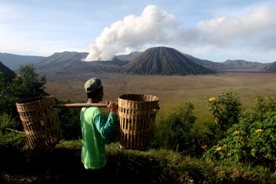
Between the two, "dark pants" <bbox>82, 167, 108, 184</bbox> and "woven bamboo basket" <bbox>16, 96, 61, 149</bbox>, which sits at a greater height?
"woven bamboo basket" <bbox>16, 96, 61, 149</bbox>

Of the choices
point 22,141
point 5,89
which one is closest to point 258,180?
point 22,141

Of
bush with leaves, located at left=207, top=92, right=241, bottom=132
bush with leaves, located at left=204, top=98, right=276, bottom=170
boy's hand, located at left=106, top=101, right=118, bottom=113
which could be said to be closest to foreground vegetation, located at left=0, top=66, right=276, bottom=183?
bush with leaves, located at left=204, top=98, right=276, bottom=170

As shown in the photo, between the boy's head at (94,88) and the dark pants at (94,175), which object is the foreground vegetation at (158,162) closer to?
the dark pants at (94,175)

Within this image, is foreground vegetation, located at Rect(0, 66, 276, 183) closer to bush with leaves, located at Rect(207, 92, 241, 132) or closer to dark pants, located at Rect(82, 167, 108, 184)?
dark pants, located at Rect(82, 167, 108, 184)

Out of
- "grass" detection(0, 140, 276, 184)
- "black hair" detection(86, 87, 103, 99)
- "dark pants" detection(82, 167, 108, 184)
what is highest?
"black hair" detection(86, 87, 103, 99)

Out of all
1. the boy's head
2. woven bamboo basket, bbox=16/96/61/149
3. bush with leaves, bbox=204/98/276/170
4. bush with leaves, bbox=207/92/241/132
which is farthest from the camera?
bush with leaves, bbox=207/92/241/132

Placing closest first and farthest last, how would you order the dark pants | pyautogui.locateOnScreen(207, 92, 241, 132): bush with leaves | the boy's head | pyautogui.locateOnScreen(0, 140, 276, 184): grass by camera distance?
the boy's head, the dark pants, pyautogui.locateOnScreen(0, 140, 276, 184): grass, pyautogui.locateOnScreen(207, 92, 241, 132): bush with leaves

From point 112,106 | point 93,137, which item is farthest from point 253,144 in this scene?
point 93,137

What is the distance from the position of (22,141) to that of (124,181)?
2.08m

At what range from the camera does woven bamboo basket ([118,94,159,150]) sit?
5.08 m

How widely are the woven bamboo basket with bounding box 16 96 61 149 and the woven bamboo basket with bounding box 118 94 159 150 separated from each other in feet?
3.90

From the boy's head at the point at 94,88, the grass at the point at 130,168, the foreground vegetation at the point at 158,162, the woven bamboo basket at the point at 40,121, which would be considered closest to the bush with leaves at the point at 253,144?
the foreground vegetation at the point at 158,162

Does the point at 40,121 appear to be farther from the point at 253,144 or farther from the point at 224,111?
the point at 224,111

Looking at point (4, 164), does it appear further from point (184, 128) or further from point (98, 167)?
point (184, 128)
